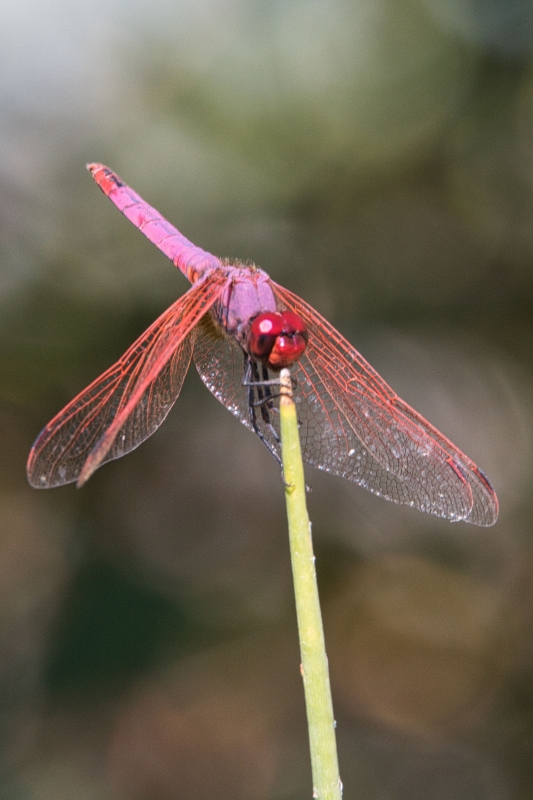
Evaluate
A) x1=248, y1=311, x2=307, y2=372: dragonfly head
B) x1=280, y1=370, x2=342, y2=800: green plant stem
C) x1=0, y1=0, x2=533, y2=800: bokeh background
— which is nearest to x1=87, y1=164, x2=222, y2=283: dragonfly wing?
x1=248, y1=311, x2=307, y2=372: dragonfly head

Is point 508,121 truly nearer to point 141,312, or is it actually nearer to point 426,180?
point 426,180

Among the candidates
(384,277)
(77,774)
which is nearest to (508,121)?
(384,277)

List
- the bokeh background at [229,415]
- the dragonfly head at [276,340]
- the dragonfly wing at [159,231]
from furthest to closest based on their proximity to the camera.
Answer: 1. the bokeh background at [229,415]
2. the dragonfly wing at [159,231]
3. the dragonfly head at [276,340]

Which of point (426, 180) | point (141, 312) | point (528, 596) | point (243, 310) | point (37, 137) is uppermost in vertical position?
point (37, 137)

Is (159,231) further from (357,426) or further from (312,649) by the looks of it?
(312,649)

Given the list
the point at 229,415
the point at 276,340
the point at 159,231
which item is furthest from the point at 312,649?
the point at 229,415

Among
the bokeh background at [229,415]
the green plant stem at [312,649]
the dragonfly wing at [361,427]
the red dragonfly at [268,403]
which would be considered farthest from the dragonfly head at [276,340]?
the bokeh background at [229,415]

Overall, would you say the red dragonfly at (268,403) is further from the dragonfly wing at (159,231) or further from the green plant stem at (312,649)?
the green plant stem at (312,649)
